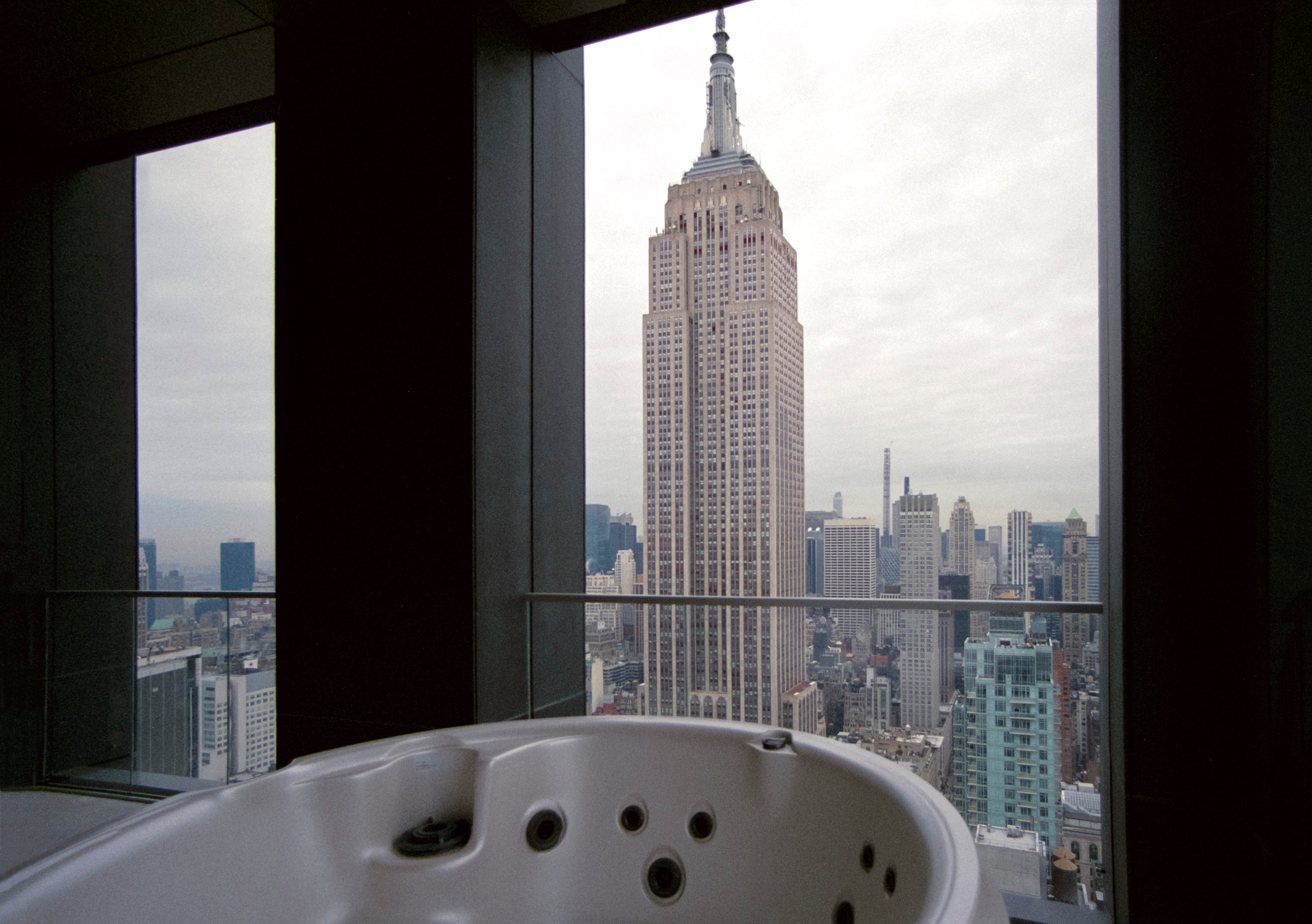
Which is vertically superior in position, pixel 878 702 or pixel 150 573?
pixel 150 573

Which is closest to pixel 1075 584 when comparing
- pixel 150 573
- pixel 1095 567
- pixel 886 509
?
pixel 1095 567

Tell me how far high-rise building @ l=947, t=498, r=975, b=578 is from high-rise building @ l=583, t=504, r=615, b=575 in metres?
1.02

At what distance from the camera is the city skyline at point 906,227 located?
6.84 ft

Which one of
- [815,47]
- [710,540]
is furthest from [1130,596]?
[815,47]

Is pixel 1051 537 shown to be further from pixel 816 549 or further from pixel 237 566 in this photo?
pixel 237 566

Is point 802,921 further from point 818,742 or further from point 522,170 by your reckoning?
point 522,170

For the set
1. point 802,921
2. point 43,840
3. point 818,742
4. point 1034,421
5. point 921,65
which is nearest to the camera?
point 43,840

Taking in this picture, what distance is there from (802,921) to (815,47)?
2370 mm

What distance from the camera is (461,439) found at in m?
2.12

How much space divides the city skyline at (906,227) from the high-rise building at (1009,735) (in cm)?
37

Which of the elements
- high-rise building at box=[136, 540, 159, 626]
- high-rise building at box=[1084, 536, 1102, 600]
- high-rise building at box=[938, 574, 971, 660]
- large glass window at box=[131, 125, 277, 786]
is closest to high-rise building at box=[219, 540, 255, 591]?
large glass window at box=[131, 125, 277, 786]

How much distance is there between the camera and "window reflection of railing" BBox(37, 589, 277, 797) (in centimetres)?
128

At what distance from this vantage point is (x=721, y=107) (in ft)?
8.55

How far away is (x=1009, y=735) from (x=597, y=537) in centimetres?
131
